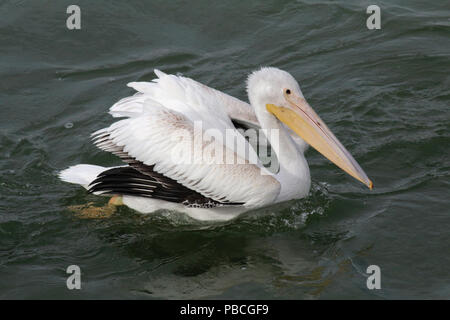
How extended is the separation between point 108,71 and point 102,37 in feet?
2.48

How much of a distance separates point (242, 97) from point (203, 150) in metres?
2.34

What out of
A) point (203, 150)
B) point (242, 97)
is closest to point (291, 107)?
point (203, 150)

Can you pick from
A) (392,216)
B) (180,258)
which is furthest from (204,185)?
(392,216)

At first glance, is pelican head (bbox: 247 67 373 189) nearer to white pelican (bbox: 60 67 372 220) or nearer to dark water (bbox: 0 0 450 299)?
white pelican (bbox: 60 67 372 220)

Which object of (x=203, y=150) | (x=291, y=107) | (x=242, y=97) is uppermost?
(x=242, y=97)

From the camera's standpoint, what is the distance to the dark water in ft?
14.6

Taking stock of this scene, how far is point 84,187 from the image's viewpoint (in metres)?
5.51

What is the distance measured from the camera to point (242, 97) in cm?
691

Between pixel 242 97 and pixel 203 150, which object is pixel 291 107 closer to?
pixel 203 150

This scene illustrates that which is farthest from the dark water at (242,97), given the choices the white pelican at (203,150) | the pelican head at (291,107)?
the pelican head at (291,107)

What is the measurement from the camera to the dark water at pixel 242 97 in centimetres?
446

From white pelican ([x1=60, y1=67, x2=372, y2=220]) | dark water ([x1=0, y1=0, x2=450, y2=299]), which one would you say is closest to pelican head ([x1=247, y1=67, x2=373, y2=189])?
white pelican ([x1=60, y1=67, x2=372, y2=220])

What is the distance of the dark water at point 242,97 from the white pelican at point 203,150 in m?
0.30

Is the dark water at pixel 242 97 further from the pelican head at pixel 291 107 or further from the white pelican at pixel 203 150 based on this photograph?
the pelican head at pixel 291 107
